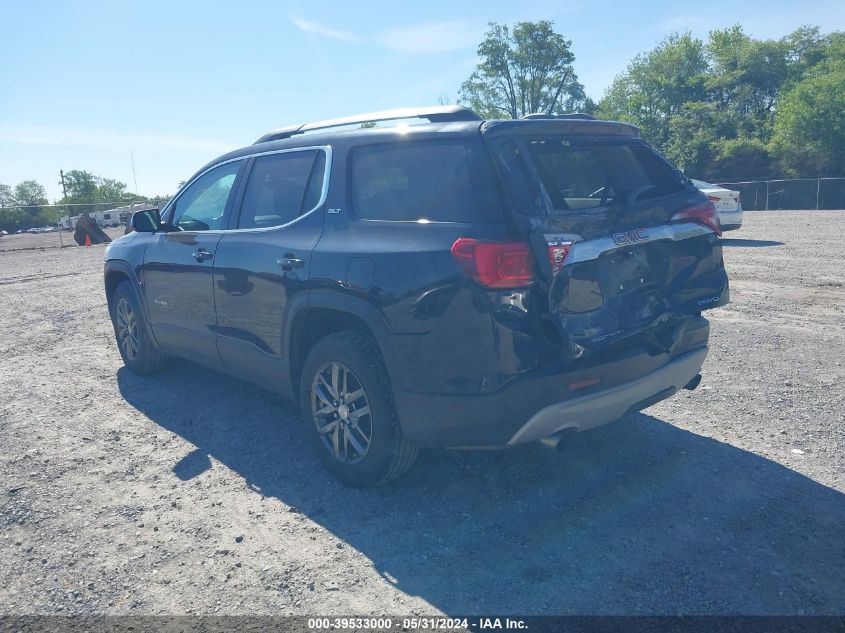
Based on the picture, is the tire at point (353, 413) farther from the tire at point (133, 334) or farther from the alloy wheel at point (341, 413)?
the tire at point (133, 334)

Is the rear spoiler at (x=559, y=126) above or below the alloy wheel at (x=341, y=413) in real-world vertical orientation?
above

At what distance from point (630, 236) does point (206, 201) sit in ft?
10.8

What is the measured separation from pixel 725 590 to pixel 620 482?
106 cm

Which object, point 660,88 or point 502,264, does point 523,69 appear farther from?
point 502,264

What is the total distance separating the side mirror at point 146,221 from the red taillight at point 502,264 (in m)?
3.50

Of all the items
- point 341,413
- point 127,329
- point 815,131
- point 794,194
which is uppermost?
point 815,131

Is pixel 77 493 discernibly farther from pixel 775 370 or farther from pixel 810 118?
pixel 810 118

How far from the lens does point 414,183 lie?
11.8 feet

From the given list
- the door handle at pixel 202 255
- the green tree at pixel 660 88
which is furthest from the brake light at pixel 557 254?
the green tree at pixel 660 88

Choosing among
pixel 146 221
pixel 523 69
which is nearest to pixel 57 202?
pixel 523 69

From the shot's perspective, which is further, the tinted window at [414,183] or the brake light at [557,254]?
the tinted window at [414,183]

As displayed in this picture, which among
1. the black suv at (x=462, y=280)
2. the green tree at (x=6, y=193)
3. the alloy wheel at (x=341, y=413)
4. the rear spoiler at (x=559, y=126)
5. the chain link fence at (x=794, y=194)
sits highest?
the green tree at (x=6, y=193)

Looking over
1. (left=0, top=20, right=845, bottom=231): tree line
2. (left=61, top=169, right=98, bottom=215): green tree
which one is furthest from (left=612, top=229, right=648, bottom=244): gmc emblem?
(left=61, top=169, right=98, bottom=215): green tree

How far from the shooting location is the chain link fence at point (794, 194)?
32844 mm
